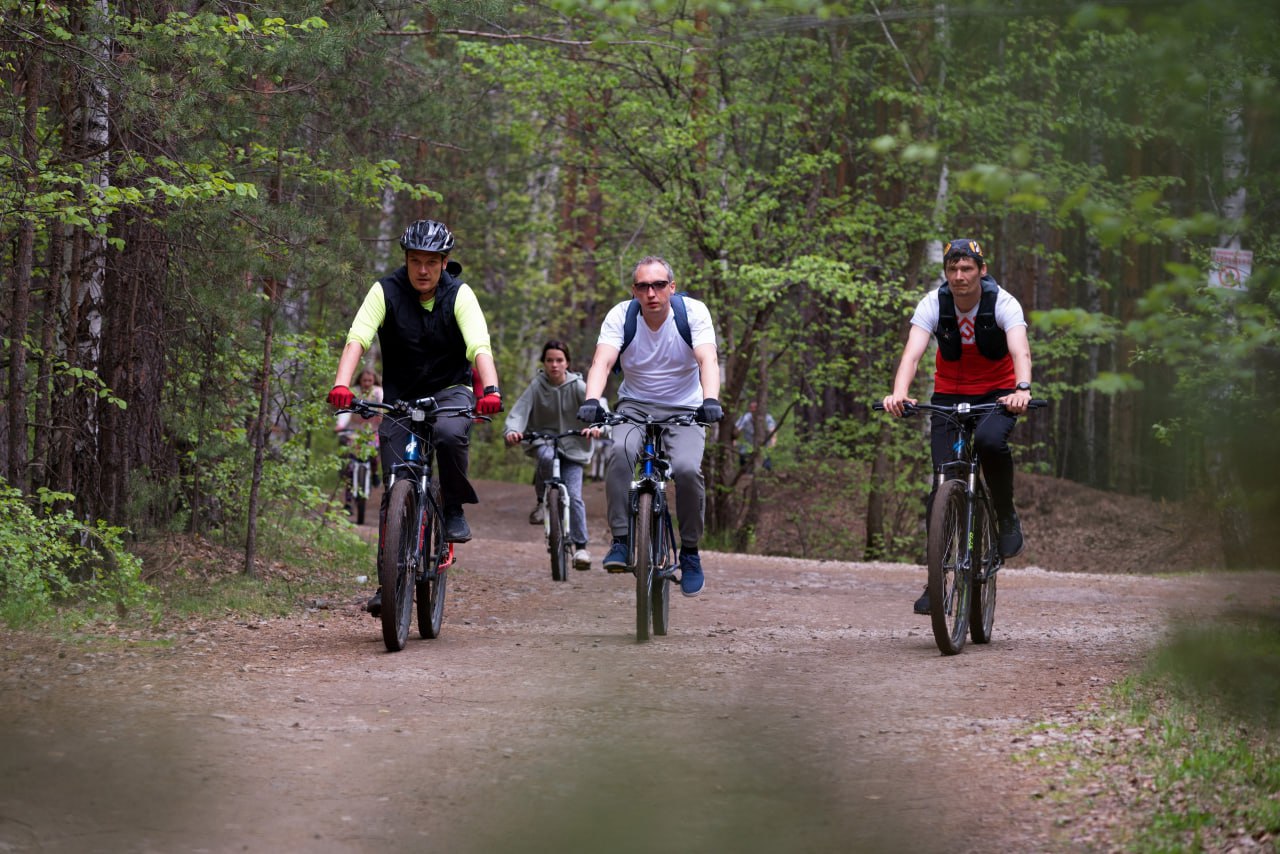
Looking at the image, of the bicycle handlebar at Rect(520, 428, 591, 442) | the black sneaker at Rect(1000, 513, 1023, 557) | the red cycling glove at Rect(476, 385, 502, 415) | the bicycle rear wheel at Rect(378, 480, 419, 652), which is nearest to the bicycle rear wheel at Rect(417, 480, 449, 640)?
the bicycle rear wheel at Rect(378, 480, 419, 652)

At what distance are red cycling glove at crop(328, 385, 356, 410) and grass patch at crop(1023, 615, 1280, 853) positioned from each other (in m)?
3.66

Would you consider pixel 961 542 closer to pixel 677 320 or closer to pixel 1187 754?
pixel 677 320

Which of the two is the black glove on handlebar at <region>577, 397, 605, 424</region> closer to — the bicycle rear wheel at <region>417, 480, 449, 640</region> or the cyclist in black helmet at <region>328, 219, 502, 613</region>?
the cyclist in black helmet at <region>328, 219, 502, 613</region>

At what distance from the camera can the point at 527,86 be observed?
1861 centimetres

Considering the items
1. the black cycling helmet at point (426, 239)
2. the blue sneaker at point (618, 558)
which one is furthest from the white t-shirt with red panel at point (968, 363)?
the black cycling helmet at point (426, 239)

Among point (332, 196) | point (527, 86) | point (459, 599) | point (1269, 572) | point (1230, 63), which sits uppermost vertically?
point (527, 86)

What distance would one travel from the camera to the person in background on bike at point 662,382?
8188 millimetres

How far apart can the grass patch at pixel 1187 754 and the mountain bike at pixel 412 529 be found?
336cm

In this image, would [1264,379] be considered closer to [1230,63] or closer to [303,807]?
[1230,63]

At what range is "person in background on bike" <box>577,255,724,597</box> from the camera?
26.9ft

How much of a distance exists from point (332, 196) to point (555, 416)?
271 cm

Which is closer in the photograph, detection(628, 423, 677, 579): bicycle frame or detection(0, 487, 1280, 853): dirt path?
detection(0, 487, 1280, 853): dirt path

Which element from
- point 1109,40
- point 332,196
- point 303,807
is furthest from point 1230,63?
point 332,196

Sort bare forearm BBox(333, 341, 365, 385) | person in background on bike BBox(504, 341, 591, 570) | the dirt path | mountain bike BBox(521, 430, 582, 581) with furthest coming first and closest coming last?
person in background on bike BBox(504, 341, 591, 570), mountain bike BBox(521, 430, 582, 581), bare forearm BBox(333, 341, 365, 385), the dirt path
